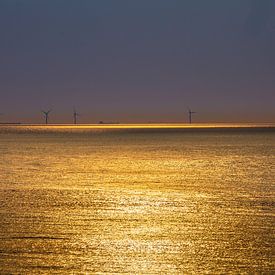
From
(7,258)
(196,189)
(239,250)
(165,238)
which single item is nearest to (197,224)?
(165,238)

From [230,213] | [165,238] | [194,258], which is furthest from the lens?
[230,213]

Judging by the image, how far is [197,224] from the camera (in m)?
18.8

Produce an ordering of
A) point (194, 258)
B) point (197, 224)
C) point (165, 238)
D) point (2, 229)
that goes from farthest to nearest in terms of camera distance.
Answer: point (197, 224)
point (2, 229)
point (165, 238)
point (194, 258)

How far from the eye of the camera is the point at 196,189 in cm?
3153

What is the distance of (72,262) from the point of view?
13070 mm

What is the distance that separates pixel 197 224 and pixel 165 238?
3003mm

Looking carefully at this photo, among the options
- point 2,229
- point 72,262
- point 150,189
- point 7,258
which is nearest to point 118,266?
point 72,262

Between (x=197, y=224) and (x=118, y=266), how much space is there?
6559 millimetres

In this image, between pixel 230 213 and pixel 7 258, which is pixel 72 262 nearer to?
pixel 7 258

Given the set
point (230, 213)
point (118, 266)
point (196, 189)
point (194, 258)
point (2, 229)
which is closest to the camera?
point (118, 266)

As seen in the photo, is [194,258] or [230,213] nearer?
[194,258]

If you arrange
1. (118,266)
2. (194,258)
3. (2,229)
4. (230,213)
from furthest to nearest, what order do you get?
1. (230,213)
2. (2,229)
3. (194,258)
4. (118,266)

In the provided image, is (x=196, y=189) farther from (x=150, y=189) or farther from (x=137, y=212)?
(x=137, y=212)

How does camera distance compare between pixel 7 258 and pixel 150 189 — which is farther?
pixel 150 189
